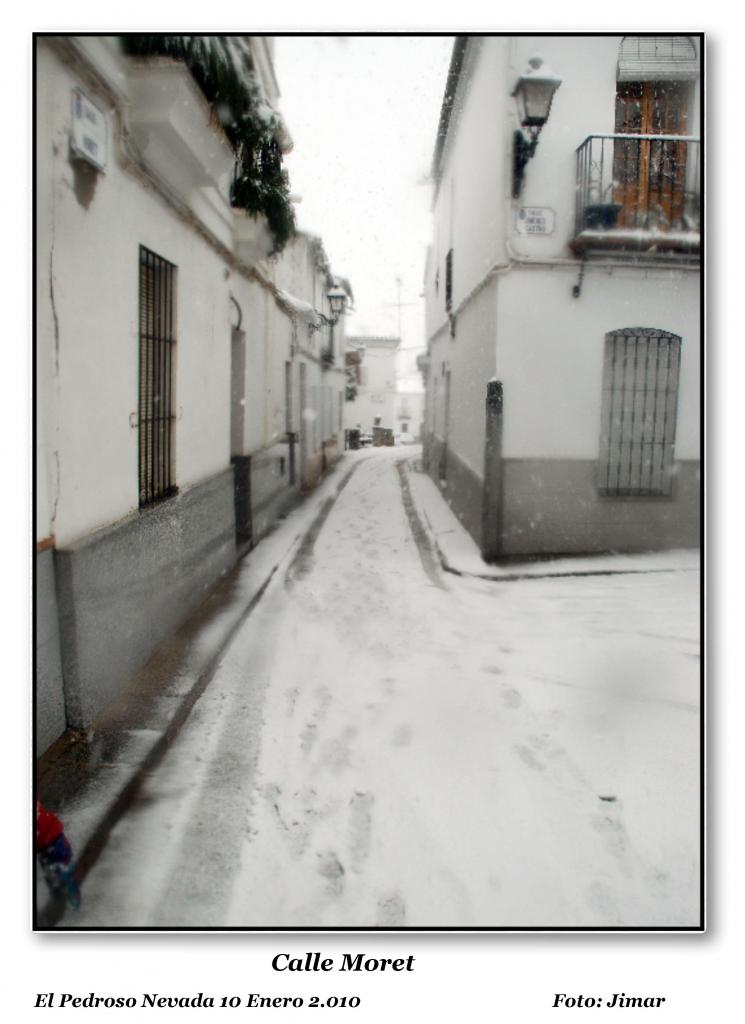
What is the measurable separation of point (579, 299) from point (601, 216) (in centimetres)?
49

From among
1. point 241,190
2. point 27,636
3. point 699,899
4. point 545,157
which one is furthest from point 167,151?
point 699,899

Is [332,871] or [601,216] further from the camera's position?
[601,216]

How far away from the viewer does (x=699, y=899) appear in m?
1.86

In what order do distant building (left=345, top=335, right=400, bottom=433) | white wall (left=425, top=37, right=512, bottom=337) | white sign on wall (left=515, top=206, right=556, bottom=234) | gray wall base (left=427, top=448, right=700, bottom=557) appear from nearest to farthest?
white wall (left=425, top=37, right=512, bottom=337), gray wall base (left=427, top=448, right=700, bottom=557), white sign on wall (left=515, top=206, right=556, bottom=234), distant building (left=345, top=335, right=400, bottom=433)

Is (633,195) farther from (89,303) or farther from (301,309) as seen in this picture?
(89,303)

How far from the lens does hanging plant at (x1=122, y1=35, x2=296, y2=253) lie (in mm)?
2121

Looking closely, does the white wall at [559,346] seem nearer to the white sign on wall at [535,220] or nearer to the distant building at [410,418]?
the white sign on wall at [535,220]

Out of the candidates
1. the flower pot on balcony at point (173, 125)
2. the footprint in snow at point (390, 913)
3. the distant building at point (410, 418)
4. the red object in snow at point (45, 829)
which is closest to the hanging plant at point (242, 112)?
the flower pot on balcony at point (173, 125)

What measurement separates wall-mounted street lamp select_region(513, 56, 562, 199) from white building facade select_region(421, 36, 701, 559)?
3cm

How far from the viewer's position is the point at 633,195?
146 inches

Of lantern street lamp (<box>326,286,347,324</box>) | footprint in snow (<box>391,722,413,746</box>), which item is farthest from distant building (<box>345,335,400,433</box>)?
footprint in snow (<box>391,722,413,746</box>)

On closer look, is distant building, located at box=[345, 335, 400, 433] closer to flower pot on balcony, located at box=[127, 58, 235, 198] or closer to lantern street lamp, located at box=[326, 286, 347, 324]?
lantern street lamp, located at box=[326, 286, 347, 324]

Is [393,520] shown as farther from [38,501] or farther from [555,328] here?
[38,501]

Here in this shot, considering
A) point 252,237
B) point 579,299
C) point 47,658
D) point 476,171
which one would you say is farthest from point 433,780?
point 476,171
